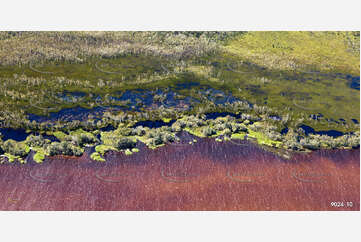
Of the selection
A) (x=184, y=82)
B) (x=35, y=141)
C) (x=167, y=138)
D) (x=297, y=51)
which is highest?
(x=297, y=51)

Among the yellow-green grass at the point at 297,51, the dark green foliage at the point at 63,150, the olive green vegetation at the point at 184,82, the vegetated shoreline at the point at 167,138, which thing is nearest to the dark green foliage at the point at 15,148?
the vegetated shoreline at the point at 167,138

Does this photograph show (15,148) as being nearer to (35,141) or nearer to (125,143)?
(35,141)

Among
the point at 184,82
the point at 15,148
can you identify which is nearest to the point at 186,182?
the point at 15,148

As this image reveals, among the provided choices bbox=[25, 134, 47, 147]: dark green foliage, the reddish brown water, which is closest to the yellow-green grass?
the reddish brown water

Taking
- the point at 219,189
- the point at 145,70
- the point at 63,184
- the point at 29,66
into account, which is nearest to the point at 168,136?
the point at 219,189

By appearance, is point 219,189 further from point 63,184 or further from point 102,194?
point 63,184

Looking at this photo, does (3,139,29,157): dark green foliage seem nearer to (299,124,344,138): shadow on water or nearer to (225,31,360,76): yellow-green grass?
(299,124,344,138): shadow on water
